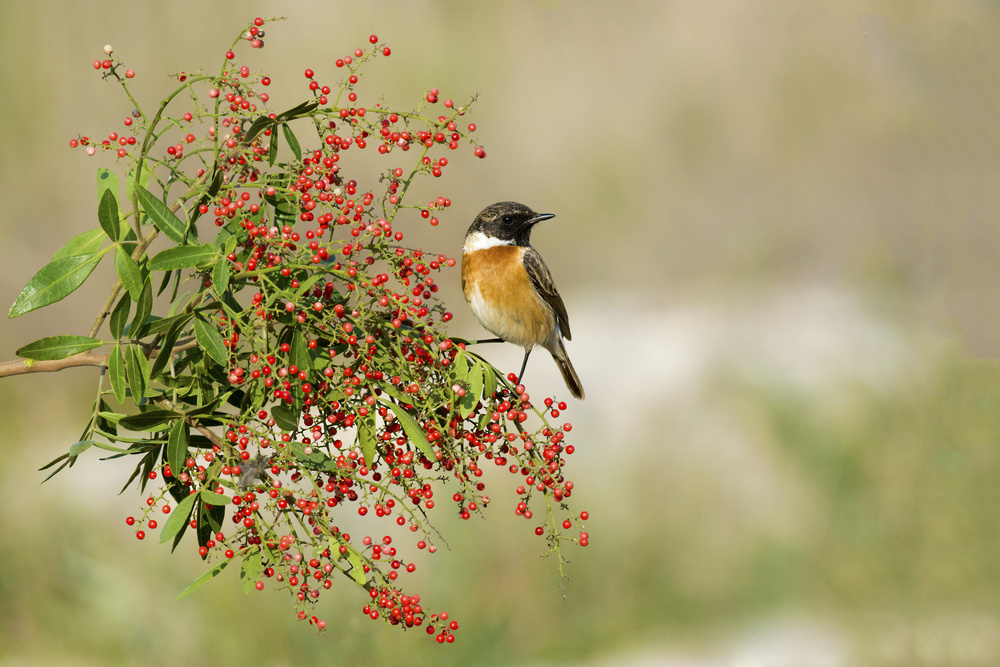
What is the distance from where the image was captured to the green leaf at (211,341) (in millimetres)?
2404

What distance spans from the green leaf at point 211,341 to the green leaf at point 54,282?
14.1 inches

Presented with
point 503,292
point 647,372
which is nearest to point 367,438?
point 503,292

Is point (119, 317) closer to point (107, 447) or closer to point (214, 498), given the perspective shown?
point (107, 447)

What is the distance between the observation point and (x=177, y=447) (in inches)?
98.5

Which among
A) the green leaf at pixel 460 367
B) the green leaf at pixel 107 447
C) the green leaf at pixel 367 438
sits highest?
the green leaf at pixel 460 367

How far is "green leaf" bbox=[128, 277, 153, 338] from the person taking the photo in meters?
2.48

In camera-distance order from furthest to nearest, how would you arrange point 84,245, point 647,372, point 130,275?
point 647,372, point 84,245, point 130,275

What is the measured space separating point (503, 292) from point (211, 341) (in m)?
2.84

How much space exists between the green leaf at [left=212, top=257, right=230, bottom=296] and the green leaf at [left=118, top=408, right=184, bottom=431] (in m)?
0.39

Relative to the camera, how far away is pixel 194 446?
2.77 metres

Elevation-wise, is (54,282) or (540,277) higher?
(540,277)

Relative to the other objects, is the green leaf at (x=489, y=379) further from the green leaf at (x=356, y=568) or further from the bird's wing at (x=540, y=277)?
the bird's wing at (x=540, y=277)

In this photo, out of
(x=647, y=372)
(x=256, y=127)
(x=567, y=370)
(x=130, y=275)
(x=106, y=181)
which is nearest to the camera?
(x=256, y=127)

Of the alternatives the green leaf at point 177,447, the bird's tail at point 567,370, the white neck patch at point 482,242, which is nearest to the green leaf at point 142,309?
the green leaf at point 177,447
